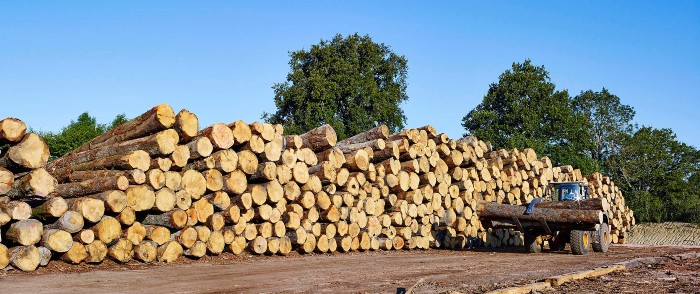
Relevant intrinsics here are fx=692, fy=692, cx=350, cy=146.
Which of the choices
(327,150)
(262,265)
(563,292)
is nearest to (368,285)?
Result: (563,292)

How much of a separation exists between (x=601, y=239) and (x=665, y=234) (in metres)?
16.4

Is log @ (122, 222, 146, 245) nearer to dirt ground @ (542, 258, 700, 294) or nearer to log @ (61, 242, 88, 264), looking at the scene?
log @ (61, 242, 88, 264)

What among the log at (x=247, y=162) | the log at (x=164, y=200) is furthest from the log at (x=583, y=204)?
the log at (x=164, y=200)

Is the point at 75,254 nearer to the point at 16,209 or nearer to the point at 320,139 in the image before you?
the point at 16,209

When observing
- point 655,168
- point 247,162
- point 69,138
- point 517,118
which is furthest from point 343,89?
point 247,162

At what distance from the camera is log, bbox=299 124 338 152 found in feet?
47.8

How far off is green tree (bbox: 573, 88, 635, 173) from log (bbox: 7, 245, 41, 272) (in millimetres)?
44361

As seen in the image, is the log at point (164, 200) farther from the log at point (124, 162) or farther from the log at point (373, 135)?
the log at point (373, 135)

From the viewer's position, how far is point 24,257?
912 centimetres

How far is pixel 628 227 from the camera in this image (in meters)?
28.8

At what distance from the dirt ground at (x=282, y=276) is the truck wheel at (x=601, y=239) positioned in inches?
172

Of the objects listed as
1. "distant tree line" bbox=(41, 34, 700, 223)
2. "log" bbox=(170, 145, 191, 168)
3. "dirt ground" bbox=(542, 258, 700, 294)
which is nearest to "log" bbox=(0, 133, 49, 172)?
"log" bbox=(170, 145, 191, 168)

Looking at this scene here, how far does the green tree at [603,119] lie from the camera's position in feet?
163

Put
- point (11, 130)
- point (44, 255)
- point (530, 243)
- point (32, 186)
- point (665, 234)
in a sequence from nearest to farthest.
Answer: point (11, 130) < point (32, 186) < point (44, 255) < point (530, 243) < point (665, 234)
